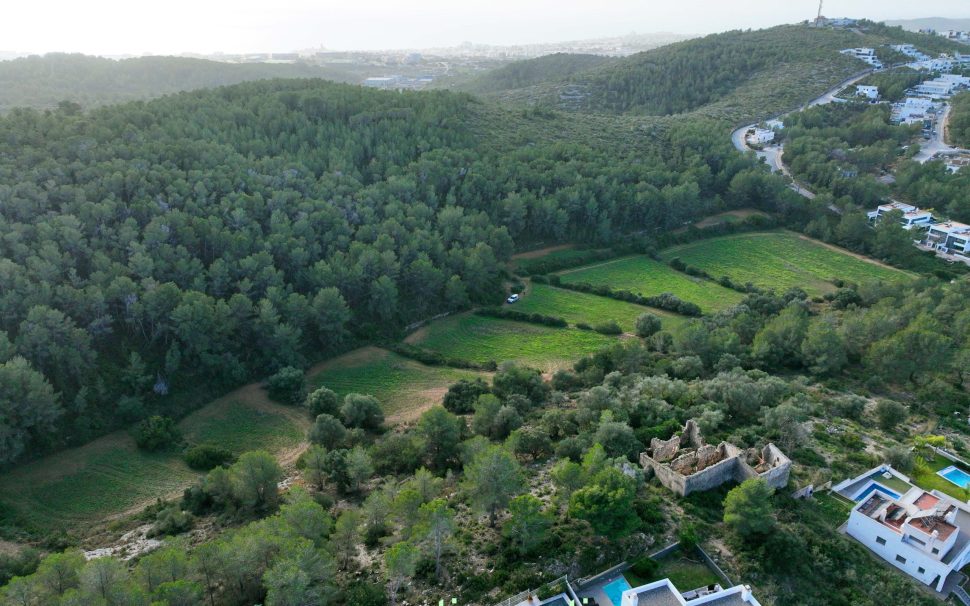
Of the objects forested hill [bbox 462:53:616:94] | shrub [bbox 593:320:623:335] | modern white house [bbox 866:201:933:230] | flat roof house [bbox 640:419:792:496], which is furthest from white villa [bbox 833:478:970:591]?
forested hill [bbox 462:53:616:94]

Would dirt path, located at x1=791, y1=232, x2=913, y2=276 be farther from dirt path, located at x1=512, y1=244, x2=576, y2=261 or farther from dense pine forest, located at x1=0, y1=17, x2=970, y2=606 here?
dirt path, located at x1=512, y1=244, x2=576, y2=261

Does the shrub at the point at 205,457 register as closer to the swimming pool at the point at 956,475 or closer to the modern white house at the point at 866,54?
the swimming pool at the point at 956,475

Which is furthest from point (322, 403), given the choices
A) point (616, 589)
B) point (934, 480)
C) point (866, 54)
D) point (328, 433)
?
point (866, 54)

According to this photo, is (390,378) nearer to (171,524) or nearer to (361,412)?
(361,412)

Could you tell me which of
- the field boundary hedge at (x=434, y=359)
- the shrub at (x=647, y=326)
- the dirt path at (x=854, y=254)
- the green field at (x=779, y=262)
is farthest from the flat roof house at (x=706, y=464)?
the dirt path at (x=854, y=254)

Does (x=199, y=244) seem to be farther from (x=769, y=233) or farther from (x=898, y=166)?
Answer: (x=898, y=166)
